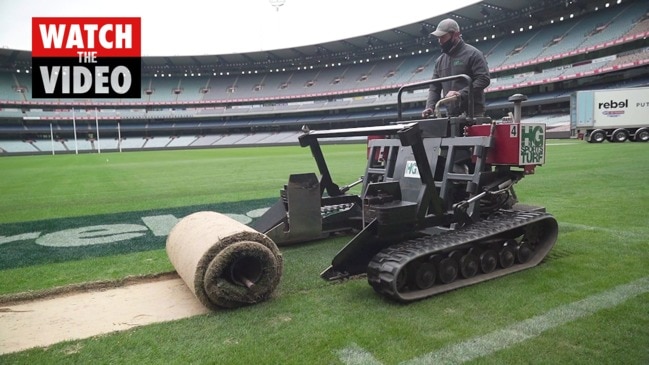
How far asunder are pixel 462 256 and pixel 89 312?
346 centimetres

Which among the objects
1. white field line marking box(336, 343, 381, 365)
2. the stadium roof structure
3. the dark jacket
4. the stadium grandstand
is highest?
the stadium roof structure

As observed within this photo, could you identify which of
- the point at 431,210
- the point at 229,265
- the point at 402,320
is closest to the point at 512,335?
the point at 402,320

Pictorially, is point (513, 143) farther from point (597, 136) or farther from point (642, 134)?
point (597, 136)

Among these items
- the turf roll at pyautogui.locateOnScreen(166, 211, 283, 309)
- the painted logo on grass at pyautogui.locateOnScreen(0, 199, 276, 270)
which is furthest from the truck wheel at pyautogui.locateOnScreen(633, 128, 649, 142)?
the turf roll at pyautogui.locateOnScreen(166, 211, 283, 309)

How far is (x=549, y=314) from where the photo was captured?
3.41m

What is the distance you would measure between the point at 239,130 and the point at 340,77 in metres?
22.0

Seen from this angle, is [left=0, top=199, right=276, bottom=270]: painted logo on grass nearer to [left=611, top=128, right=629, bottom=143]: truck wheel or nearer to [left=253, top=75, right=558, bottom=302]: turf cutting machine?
[left=253, top=75, right=558, bottom=302]: turf cutting machine

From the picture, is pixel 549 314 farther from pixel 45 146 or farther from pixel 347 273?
pixel 45 146

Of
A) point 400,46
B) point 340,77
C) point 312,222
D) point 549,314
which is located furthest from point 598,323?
point 340,77

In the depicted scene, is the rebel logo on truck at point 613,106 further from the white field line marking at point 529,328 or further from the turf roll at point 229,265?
the turf roll at point 229,265

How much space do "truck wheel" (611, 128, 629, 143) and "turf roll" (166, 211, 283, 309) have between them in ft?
120

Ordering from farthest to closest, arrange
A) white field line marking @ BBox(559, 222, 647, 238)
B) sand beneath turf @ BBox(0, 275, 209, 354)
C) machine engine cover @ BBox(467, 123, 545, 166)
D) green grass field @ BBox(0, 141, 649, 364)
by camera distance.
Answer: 1. white field line marking @ BBox(559, 222, 647, 238)
2. machine engine cover @ BBox(467, 123, 545, 166)
3. sand beneath turf @ BBox(0, 275, 209, 354)
4. green grass field @ BBox(0, 141, 649, 364)

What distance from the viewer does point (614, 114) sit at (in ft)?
105

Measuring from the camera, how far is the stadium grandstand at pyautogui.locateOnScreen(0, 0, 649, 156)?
158 ft
